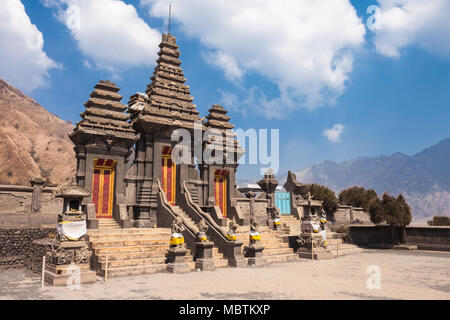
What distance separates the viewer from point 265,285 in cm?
1166

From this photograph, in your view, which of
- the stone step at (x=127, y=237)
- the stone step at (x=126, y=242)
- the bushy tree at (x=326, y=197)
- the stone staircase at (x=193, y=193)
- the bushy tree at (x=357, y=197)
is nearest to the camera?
the stone step at (x=126, y=242)

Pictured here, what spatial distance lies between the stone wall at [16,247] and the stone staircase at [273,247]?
409 inches

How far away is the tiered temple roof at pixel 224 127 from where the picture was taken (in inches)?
1065

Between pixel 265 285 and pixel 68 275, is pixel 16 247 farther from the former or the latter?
pixel 265 285

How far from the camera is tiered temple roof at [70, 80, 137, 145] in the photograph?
20938 mm

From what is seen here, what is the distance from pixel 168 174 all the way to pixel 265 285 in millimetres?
13517

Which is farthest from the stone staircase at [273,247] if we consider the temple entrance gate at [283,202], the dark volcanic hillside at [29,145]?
the dark volcanic hillside at [29,145]

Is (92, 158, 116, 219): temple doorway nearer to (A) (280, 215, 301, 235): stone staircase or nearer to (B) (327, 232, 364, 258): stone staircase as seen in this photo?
(A) (280, 215, 301, 235): stone staircase

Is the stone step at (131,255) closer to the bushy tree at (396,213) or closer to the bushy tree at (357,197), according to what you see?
the bushy tree at (396,213)

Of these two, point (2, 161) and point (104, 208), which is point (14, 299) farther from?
point (2, 161)

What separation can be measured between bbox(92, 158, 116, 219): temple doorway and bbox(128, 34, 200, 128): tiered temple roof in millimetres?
3658

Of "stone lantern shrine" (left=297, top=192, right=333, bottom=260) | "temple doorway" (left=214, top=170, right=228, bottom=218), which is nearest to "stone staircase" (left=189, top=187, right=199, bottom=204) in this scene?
"temple doorway" (left=214, top=170, right=228, bottom=218)

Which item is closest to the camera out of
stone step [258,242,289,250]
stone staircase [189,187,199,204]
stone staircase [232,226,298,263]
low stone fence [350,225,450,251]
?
stone staircase [232,226,298,263]
